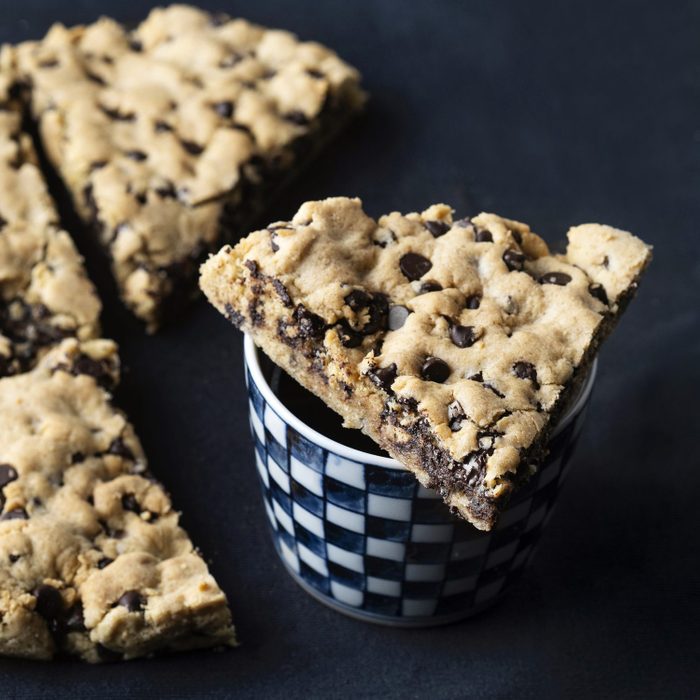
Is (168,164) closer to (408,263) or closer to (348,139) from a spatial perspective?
(348,139)

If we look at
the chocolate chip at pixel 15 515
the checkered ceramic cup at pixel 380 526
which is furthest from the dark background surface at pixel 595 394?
the chocolate chip at pixel 15 515

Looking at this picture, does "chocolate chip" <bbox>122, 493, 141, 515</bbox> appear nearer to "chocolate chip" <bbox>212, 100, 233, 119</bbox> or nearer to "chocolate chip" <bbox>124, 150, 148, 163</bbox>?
"chocolate chip" <bbox>124, 150, 148, 163</bbox>

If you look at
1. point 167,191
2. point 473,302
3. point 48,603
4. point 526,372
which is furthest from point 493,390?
point 167,191

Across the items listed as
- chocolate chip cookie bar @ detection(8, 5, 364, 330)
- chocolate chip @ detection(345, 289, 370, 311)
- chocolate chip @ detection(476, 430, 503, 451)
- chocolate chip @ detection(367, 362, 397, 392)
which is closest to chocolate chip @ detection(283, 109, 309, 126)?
chocolate chip cookie bar @ detection(8, 5, 364, 330)

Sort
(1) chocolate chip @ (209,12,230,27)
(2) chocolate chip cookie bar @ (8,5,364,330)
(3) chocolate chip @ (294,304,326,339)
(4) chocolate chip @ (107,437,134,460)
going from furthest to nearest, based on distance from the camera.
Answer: (1) chocolate chip @ (209,12,230,27), (2) chocolate chip cookie bar @ (8,5,364,330), (4) chocolate chip @ (107,437,134,460), (3) chocolate chip @ (294,304,326,339)

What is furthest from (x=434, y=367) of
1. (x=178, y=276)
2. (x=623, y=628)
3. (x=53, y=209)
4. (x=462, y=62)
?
(x=462, y=62)

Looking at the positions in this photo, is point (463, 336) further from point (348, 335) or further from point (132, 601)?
point (132, 601)
